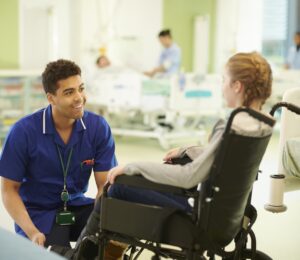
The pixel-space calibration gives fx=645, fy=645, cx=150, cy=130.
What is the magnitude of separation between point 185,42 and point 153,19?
0.79m

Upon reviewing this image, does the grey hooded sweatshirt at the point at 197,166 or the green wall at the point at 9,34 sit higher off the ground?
the green wall at the point at 9,34

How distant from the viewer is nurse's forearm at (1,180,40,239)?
8.73ft

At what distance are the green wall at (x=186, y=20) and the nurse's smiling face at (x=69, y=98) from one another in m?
6.84

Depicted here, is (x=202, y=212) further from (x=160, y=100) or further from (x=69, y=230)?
(x=160, y=100)

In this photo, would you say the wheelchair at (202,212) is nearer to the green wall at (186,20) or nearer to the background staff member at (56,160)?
the background staff member at (56,160)

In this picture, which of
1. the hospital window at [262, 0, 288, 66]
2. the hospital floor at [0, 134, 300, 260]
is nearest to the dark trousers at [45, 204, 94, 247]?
the hospital floor at [0, 134, 300, 260]

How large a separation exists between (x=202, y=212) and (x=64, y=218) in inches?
32.1

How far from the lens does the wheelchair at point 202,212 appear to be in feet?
6.94

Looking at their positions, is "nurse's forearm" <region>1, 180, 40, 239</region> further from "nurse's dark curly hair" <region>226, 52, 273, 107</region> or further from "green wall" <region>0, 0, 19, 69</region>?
"green wall" <region>0, 0, 19, 69</region>

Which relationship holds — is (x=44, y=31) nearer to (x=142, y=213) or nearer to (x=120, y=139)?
(x=120, y=139)

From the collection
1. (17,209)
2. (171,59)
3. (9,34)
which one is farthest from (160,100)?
(17,209)

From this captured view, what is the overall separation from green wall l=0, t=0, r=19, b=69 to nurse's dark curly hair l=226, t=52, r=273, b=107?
5838 millimetres

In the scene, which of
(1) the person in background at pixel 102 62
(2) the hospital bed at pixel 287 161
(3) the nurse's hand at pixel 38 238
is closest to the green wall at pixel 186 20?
(1) the person in background at pixel 102 62

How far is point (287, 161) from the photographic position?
10.4 ft
